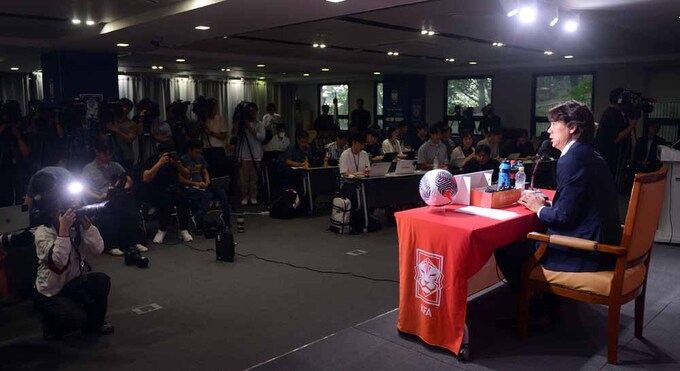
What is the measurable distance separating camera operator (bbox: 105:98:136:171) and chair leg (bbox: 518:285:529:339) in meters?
5.47

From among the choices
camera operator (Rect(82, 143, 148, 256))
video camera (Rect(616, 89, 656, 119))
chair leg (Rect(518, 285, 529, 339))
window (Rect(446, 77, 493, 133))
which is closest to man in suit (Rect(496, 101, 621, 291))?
chair leg (Rect(518, 285, 529, 339))

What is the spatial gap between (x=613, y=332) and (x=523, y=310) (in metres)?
0.49

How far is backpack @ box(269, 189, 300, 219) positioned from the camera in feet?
24.3

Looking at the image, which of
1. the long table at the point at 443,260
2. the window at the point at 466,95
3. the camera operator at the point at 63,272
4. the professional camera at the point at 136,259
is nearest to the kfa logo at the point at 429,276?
the long table at the point at 443,260

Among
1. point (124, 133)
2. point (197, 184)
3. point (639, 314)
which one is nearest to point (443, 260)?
point (639, 314)

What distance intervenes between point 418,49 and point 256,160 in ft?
10.4

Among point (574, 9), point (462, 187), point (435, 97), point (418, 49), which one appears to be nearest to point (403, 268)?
point (462, 187)

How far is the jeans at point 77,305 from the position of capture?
336 centimetres

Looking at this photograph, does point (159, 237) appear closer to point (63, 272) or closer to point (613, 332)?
point (63, 272)

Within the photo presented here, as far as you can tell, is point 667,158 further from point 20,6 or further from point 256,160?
point 20,6

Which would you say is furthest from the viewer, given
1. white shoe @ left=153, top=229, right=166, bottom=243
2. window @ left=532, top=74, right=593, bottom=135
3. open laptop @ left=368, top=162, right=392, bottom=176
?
window @ left=532, top=74, right=593, bottom=135

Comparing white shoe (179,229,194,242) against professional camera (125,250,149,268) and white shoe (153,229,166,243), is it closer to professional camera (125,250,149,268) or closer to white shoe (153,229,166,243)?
white shoe (153,229,166,243)

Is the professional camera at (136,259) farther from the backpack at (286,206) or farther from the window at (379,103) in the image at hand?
the window at (379,103)

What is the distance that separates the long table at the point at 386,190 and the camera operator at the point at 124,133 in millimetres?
2933
